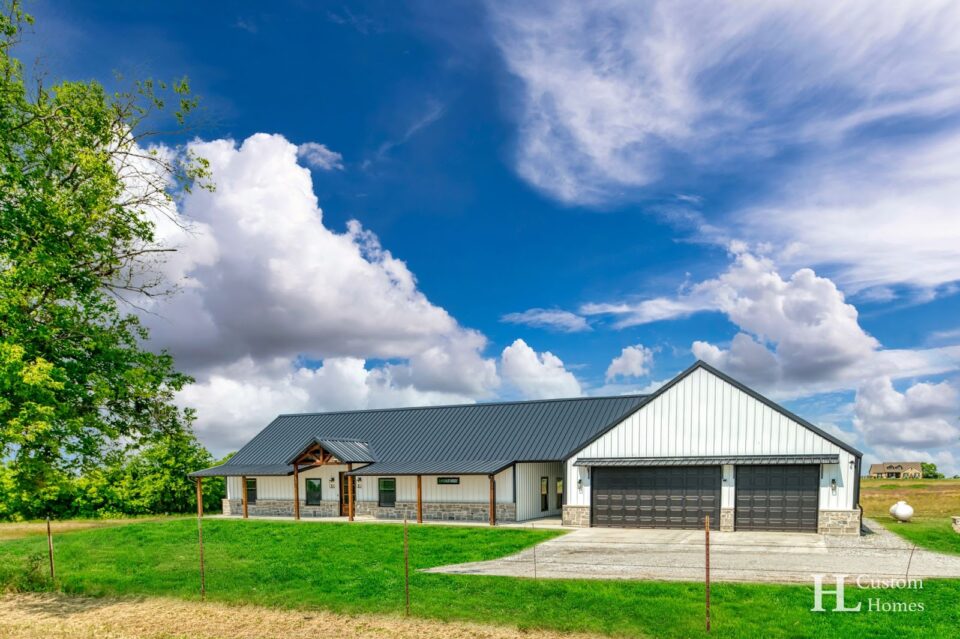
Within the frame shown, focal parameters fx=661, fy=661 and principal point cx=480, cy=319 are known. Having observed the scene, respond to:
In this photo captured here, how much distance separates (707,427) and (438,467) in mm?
12560

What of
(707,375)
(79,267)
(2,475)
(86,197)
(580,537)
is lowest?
(580,537)

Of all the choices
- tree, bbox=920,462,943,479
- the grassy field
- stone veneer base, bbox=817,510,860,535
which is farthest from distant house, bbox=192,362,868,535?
tree, bbox=920,462,943,479

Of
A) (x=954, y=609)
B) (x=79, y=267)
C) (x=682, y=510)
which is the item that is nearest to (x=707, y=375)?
(x=682, y=510)

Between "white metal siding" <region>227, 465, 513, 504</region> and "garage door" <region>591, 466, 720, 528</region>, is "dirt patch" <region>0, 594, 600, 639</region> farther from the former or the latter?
"white metal siding" <region>227, 465, 513, 504</region>

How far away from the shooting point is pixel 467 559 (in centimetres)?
1941

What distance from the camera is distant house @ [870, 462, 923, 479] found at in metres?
114

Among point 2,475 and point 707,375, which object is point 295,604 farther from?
point 707,375

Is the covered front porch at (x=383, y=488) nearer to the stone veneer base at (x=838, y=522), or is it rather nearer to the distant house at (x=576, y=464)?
the distant house at (x=576, y=464)

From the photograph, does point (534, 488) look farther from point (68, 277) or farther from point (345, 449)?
point (68, 277)

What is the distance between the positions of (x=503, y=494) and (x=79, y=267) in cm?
2027

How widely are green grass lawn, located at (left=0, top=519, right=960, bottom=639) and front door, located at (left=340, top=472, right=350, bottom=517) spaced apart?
30.6ft

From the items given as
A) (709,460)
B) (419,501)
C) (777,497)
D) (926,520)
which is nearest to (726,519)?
(777,497)

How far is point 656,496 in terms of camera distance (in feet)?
88.1

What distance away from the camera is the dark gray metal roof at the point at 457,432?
32.7 metres
